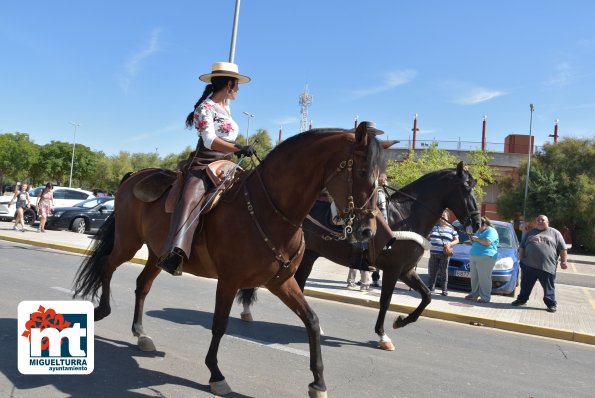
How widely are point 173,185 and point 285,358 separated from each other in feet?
7.31

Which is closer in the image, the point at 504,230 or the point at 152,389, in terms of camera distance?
the point at 152,389

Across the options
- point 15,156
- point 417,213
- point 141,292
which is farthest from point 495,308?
point 15,156

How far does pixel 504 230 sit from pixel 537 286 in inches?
81.1

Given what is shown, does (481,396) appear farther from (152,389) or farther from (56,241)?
(56,241)

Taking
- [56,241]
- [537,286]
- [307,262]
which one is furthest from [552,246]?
[56,241]

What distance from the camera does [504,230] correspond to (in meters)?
12.5

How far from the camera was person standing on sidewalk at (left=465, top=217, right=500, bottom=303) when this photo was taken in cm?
992

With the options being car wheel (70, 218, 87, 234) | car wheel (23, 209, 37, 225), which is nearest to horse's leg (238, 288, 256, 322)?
car wheel (70, 218, 87, 234)

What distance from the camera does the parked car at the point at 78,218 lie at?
18.1 meters

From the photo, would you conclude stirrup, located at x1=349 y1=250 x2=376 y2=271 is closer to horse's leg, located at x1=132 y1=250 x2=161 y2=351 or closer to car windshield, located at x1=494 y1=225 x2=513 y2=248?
horse's leg, located at x1=132 y1=250 x2=161 y2=351

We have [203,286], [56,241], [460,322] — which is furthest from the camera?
[56,241]

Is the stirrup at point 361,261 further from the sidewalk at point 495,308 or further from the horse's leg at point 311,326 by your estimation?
the horse's leg at point 311,326

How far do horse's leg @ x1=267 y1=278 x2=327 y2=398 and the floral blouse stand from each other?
4.72 ft

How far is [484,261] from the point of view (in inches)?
394
